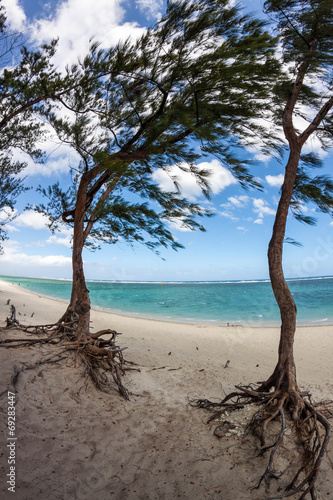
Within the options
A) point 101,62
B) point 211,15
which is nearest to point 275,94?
point 211,15

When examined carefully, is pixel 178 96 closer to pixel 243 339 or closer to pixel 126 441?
pixel 126 441

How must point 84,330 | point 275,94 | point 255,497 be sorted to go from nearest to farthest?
1. point 255,497
2. point 275,94
3. point 84,330

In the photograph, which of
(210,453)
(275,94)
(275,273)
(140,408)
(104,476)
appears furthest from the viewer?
(275,94)

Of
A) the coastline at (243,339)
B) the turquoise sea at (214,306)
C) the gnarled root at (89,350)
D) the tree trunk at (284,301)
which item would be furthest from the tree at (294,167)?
the turquoise sea at (214,306)

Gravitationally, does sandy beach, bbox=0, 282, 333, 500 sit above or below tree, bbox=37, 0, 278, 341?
below

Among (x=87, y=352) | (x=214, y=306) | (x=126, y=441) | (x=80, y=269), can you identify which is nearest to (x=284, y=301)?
(x=126, y=441)

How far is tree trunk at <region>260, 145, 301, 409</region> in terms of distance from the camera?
3.50m

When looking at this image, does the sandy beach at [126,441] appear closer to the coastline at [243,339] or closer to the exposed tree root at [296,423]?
the exposed tree root at [296,423]

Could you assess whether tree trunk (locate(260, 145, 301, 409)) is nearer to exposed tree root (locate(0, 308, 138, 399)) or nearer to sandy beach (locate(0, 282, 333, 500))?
sandy beach (locate(0, 282, 333, 500))

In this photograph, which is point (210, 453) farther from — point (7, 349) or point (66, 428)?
point (7, 349)

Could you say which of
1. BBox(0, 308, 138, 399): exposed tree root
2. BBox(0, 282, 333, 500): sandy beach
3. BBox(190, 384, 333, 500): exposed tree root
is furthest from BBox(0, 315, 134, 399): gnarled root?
BBox(190, 384, 333, 500): exposed tree root

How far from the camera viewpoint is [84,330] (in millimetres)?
5215

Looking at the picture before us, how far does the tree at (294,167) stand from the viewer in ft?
11.1

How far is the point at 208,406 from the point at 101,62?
4.90m
